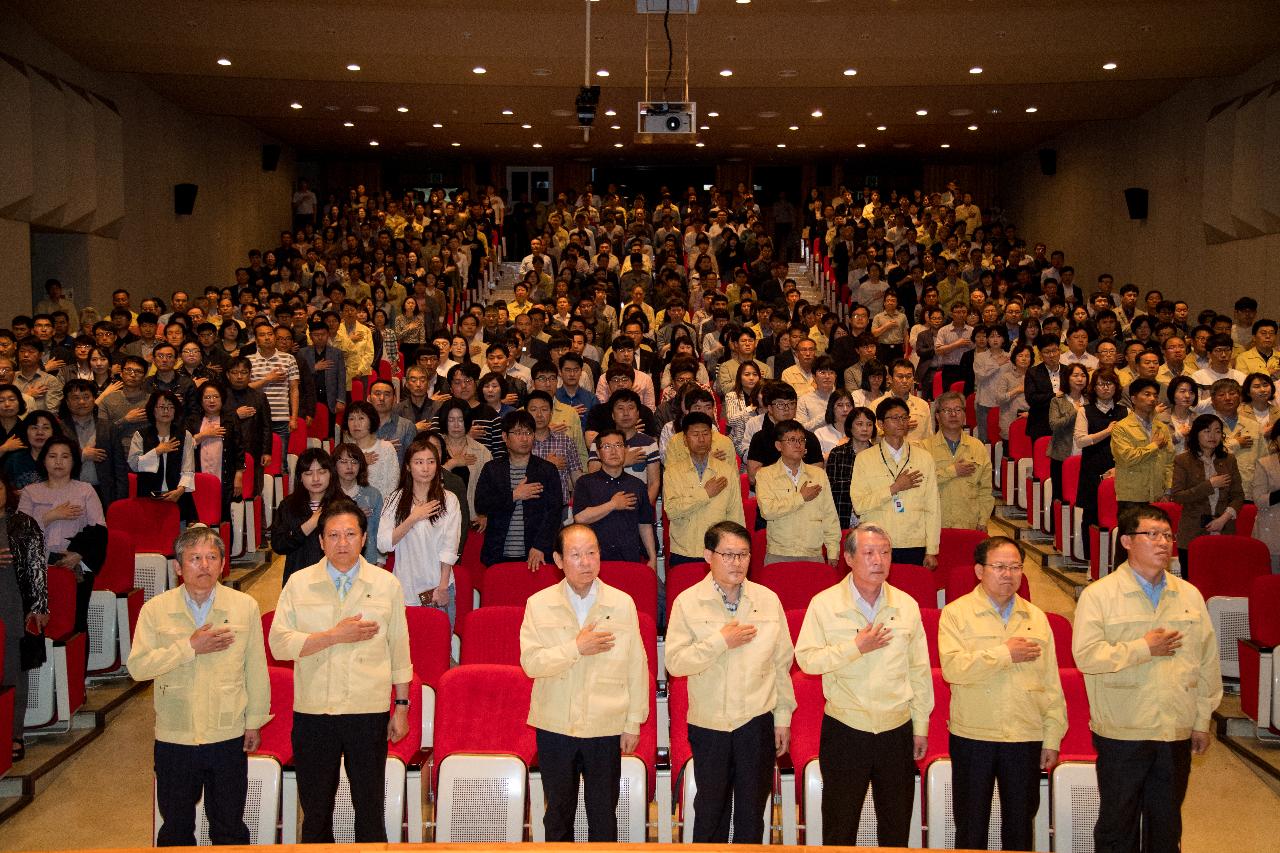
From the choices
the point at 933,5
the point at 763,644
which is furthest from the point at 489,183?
the point at 763,644

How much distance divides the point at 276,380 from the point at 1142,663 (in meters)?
6.68

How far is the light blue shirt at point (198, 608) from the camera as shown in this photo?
414 centimetres

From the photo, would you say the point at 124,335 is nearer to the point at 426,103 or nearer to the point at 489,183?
the point at 426,103

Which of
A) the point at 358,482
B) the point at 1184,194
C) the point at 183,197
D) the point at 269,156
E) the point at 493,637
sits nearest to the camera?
the point at 493,637

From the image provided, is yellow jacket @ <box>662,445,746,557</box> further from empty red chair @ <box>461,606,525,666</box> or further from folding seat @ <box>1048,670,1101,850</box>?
folding seat @ <box>1048,670,1101,850</box>

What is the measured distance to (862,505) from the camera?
6000 mm

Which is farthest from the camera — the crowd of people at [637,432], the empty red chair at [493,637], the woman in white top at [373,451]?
the woman in white top at [373,451]

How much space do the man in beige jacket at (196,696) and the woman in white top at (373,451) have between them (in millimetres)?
2175

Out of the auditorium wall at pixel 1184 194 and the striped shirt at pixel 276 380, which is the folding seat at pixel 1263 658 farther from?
the auditorium wall at pixel 1184 194

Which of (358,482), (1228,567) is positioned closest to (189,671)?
(358,482)

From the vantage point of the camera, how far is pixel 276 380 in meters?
9.11

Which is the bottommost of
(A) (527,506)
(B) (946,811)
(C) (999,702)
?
(B) (946,811)

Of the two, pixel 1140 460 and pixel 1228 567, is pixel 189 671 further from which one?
pixel 1140 460

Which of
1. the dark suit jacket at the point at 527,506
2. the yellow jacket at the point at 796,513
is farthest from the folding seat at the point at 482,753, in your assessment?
the yellow jacket at the point at 796,513
